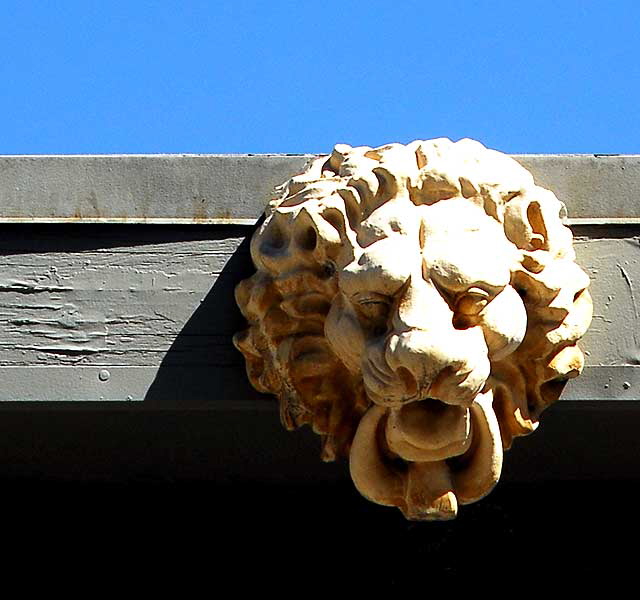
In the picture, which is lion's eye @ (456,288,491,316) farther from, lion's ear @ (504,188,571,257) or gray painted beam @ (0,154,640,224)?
gray painted beam @ (0,154,640,224)

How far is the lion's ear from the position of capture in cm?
252

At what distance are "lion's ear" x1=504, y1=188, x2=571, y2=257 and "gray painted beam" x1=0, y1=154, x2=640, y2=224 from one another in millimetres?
125

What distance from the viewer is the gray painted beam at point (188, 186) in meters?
2.72

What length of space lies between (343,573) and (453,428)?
2.95ft

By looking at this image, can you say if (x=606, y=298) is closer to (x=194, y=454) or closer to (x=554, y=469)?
(x=554, y=469)

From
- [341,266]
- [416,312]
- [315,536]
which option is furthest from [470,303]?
[315,536]

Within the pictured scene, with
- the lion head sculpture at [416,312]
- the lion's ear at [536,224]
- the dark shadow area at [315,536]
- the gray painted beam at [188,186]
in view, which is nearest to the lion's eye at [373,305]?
the lion head sculpture at [416,312]

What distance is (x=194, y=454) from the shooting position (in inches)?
122

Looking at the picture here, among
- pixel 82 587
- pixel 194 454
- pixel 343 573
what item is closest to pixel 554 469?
pixel 343 573

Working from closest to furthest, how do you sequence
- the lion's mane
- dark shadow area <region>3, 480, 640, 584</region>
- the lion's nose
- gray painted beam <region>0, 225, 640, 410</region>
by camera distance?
the lion's nose, the lion's mane, gray painted beam <region>0, 225, 640, 410</region>, dark shadow area <region>3, 480, 640, 584</region>

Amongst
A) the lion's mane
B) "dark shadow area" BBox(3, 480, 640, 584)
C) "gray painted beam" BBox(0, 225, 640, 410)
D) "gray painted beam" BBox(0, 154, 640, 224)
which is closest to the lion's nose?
the lion's mane

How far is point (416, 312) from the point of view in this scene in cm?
233

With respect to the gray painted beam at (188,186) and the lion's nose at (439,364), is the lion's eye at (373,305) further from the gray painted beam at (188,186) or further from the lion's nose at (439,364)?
the gray painted beam at (188,186)

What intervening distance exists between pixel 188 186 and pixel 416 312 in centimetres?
55
